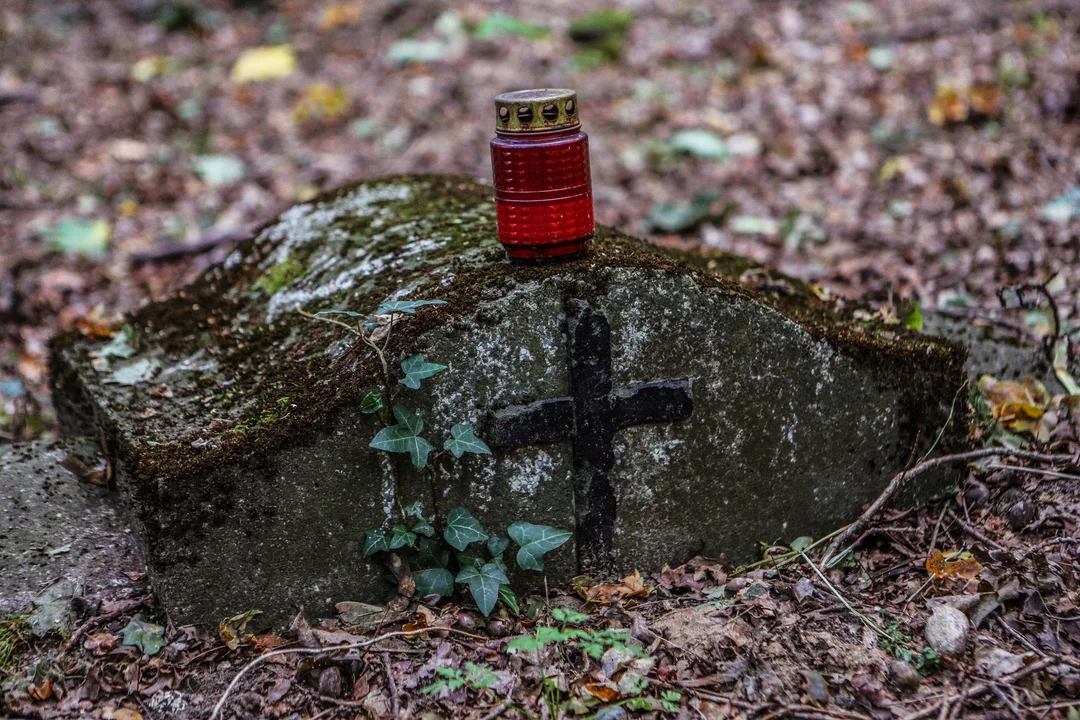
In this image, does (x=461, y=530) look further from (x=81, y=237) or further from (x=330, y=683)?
(x=81, y=237)

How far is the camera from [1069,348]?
396 cm

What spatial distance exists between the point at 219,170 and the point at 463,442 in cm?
537

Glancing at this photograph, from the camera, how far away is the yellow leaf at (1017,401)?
359 cm

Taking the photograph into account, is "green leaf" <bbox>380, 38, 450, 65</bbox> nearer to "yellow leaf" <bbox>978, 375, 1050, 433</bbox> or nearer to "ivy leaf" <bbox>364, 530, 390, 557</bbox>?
"yellow leaf" <bbox>978, 375, 1050, 433</bbox>

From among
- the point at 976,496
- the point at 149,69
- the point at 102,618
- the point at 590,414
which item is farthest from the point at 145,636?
the point at 149,69

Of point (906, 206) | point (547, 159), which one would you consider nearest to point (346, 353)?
point (547, 159)

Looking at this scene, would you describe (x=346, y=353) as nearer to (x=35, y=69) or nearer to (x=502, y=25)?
(x=502, y=25)

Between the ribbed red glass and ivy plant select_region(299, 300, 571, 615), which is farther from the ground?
the ribbed red glass

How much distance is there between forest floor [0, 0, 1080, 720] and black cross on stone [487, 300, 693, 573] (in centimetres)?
36

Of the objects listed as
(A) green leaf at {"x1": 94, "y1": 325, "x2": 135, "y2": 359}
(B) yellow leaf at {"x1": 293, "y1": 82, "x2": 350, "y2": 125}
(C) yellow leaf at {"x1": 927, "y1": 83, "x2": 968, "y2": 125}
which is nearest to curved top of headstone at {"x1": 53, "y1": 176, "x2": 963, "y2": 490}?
(A) green leaf at {"x1": 94, "y1": 325, "x2": 135, "y2": 359}

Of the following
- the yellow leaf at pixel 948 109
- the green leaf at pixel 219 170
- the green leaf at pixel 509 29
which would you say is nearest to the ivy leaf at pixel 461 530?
the green leaf at pixel 219 170

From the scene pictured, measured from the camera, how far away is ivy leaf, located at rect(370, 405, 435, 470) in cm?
270

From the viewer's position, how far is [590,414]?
292 centimetres

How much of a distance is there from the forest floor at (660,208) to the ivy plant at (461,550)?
0.12 m
